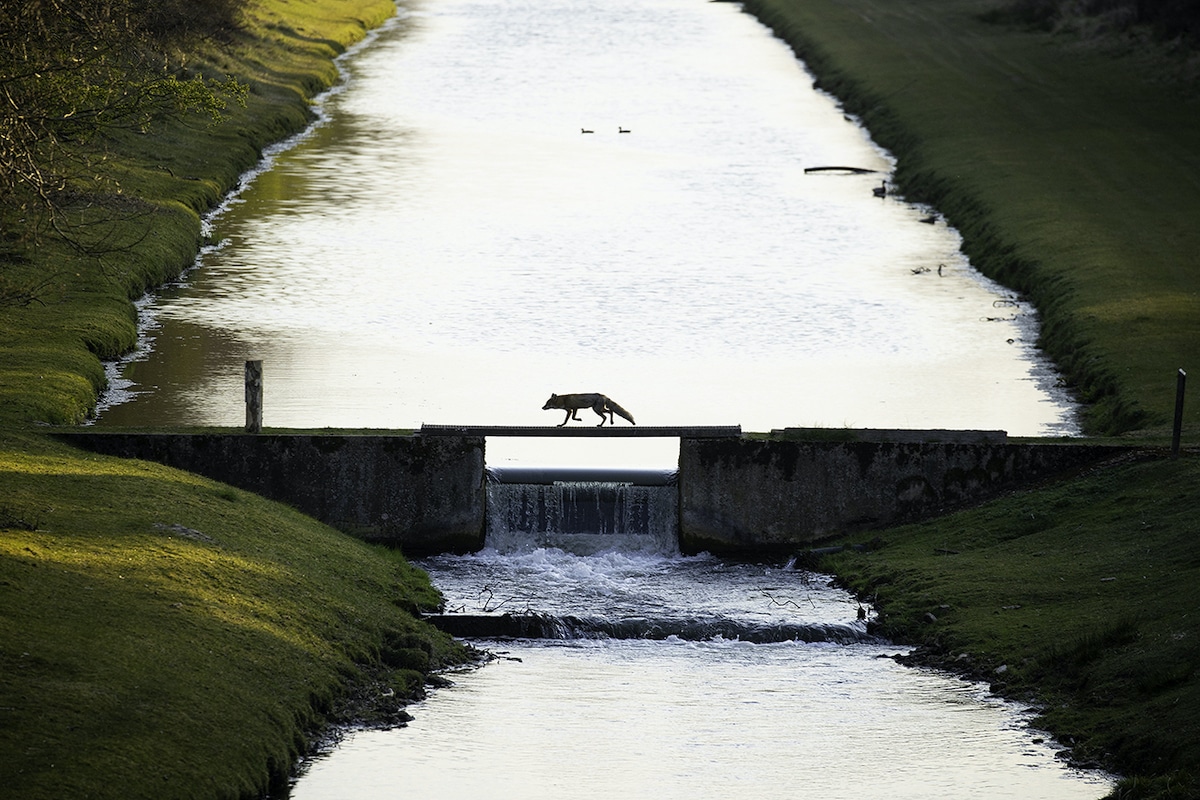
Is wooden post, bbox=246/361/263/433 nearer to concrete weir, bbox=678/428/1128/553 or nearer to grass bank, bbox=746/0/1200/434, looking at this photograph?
concrete weir, bbox=678/428/1128/553

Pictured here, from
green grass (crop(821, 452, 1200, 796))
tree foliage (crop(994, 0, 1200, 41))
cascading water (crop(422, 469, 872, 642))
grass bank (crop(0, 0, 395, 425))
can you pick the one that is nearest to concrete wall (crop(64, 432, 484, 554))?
cascading water (crop(422, 469, 872, 642))

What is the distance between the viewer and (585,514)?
3319 centimetres

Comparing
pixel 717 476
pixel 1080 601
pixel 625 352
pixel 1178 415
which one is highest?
pixel 1178 415

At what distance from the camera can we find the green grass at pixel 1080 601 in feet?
76.0

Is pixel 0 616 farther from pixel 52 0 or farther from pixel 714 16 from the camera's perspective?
pixel 714 16

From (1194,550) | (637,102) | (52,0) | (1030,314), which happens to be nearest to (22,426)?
(52,0)

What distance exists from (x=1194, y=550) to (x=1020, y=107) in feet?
185

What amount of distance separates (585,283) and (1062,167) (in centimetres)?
2285

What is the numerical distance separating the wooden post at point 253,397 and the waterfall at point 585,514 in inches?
174

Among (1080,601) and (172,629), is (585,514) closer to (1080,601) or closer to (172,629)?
(1080,601)

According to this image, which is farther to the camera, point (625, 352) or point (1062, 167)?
point (1062, 167)

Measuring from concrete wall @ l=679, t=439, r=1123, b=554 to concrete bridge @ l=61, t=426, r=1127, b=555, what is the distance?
0.02 metres

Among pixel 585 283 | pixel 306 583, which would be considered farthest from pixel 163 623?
pixel 585 283

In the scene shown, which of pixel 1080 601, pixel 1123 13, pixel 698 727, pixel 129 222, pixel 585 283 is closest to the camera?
pixel 698 727
